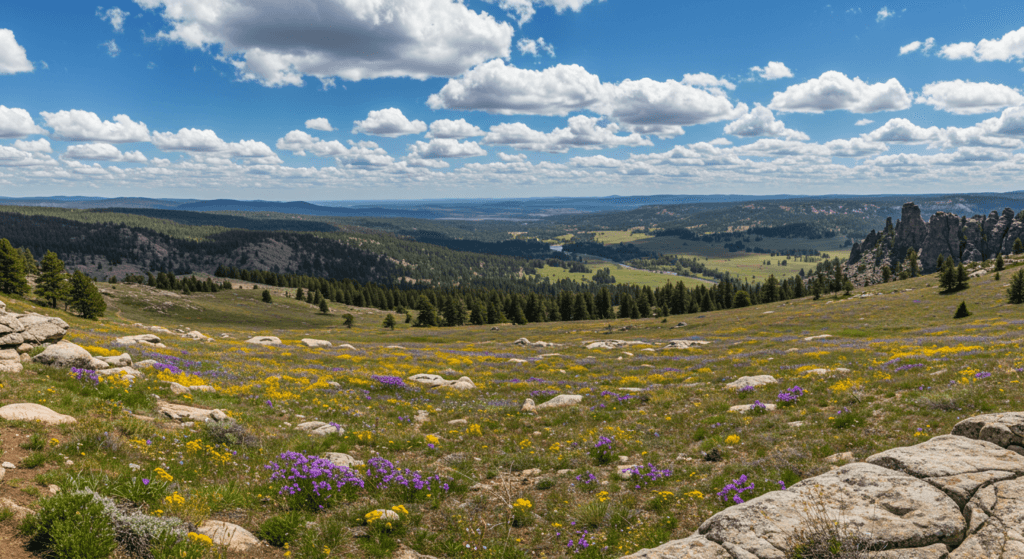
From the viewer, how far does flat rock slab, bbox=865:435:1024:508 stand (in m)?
7.11

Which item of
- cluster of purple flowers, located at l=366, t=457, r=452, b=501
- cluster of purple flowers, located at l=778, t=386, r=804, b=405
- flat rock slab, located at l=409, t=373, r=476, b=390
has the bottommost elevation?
flat rock slab, located at l=409, t=373, r=476, b=390

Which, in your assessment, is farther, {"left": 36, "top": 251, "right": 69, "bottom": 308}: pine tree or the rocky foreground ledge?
{"left": 36, "top": 251, "right": 69, "bottom": 308}: pine tree

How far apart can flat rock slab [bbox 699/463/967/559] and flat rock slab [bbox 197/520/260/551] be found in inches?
324

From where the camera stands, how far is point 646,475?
12.0 meters

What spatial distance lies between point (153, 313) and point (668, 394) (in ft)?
459

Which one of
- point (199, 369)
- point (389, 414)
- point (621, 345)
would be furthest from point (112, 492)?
point (621, 345)

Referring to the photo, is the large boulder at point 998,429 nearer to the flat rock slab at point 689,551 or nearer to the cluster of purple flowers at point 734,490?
the cluster of purple flowers at point 734,490

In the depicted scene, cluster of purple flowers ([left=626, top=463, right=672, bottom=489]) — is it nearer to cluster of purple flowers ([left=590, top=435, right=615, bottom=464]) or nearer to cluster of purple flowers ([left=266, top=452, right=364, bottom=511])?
cluster of purple flowers ([left=590, top=435, right=615, bottom=464])

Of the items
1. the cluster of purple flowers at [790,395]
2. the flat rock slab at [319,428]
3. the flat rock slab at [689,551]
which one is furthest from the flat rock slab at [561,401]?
the flat rock slab at [689,551]

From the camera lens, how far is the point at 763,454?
1262 centimetres

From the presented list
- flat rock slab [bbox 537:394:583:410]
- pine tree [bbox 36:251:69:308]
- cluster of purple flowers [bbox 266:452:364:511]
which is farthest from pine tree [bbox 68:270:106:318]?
cluster of purple flowers [bbox 266:452:364:511]

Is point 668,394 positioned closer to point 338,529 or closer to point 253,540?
point 338,529

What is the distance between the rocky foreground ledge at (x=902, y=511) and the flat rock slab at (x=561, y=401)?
13.3 m

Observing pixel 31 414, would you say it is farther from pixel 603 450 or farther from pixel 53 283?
pixel 53 283
